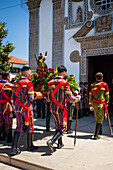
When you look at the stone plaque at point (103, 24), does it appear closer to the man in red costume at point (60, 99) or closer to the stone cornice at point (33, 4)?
the stone cornice at point (33, 4)

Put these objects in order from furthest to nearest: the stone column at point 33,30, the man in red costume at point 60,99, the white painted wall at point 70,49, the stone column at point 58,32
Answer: the stone column at point 33,30, the stone column at point 58,32, the white painted wall at point 70,49, the man in red costume at point 60,99

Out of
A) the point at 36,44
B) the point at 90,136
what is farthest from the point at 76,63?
→ the point at 90,136

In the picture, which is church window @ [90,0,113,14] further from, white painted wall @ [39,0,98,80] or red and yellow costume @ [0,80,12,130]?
red and yellow costume @ [0,80,12,130]

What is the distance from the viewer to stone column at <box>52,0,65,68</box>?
11.4 meters

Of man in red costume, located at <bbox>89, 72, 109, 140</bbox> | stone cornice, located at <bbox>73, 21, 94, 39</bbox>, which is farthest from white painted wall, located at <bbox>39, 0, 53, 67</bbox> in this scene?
man in red costume, located at <bbox>89, 72, 109, 140</bbox>

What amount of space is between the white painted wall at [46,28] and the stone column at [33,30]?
0.29 m

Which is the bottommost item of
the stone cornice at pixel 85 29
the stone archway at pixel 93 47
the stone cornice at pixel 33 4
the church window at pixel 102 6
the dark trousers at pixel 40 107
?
the dark trousers at pixel 40 107

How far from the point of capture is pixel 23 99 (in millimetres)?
3975

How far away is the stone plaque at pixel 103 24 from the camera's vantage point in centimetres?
959

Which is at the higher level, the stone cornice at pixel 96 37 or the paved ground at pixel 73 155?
the stone cornice at pixel 96 37

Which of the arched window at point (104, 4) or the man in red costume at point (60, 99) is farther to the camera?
the arched window at point (104, 4)

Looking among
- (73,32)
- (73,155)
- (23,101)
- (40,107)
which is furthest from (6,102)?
(73,32)

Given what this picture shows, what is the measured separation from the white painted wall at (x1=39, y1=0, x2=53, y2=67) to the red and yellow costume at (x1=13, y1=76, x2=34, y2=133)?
796 cm

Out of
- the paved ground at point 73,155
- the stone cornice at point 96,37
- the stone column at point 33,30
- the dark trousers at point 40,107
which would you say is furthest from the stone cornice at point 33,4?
the paved ground at point 73,155
